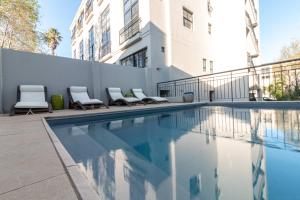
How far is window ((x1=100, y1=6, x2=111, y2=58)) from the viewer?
14.5 meters

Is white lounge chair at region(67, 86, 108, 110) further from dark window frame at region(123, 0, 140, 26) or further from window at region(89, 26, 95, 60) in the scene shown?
window at region(89, 26, 95, 60)

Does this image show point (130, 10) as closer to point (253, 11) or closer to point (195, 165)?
point (195, 165)

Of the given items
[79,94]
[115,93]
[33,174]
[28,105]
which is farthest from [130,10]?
[33,174]

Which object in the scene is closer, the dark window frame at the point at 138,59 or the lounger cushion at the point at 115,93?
the lounger cushion at the point at 115,93

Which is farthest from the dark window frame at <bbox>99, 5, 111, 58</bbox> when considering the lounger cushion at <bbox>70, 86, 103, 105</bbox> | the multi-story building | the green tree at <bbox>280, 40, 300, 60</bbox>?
the green tree at <bbox>280, 40, 300, 60</bbox>

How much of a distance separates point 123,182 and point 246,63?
48.4 ft

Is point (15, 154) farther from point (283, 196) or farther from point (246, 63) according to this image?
point (246, 63)

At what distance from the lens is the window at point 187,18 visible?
451 inches

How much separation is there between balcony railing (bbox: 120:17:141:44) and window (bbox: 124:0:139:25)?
1.01 ft

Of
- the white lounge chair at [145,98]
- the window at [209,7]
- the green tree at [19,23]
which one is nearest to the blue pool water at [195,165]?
the white lounge chair at [145,98]

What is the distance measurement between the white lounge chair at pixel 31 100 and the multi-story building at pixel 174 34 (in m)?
5.54

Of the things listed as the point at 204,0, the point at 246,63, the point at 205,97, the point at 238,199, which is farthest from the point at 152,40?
the point at 238,199

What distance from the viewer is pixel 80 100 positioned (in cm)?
641

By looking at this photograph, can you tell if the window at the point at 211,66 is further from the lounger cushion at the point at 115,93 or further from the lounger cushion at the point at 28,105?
the lounger cushion at the point at 28,105
